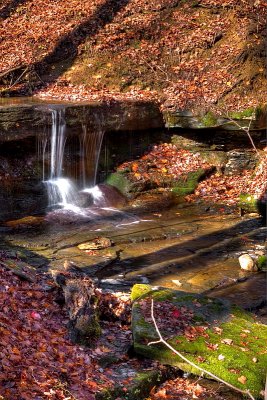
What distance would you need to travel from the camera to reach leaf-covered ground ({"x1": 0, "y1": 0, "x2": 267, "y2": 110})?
53.1 ft

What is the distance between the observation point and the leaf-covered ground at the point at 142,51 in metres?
16.2

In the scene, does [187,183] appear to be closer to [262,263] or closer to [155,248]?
[155,248]

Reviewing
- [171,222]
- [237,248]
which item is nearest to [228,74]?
[171,222]

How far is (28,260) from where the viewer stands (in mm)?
9977

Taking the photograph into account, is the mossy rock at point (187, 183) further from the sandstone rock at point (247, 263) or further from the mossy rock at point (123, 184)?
the sandstone rock at point (247, 263)

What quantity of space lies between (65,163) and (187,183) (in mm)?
3542

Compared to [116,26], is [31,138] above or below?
below

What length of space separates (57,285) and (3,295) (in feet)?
3.31

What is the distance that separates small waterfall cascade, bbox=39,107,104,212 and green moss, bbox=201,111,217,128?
3.03 meters

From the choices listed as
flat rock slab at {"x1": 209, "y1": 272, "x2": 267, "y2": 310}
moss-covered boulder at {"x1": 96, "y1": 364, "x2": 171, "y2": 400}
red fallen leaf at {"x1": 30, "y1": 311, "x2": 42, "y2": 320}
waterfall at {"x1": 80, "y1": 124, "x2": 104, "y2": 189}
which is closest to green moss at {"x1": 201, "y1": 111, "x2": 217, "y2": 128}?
waterfall at {"x1": 80, "y1": 124, "x2": 104, "y2": 189}

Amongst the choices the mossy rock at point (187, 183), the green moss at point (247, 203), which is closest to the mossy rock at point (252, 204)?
the green moss at point (247, 203)

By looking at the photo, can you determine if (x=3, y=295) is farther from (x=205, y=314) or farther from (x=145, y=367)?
(x=205, y=314)

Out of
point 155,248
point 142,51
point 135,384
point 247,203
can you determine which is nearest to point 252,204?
point 247,203

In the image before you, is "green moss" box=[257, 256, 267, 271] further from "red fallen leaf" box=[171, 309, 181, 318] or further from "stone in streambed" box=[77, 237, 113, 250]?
"red fallen leaf" box=[171, 309, 181, 318]
